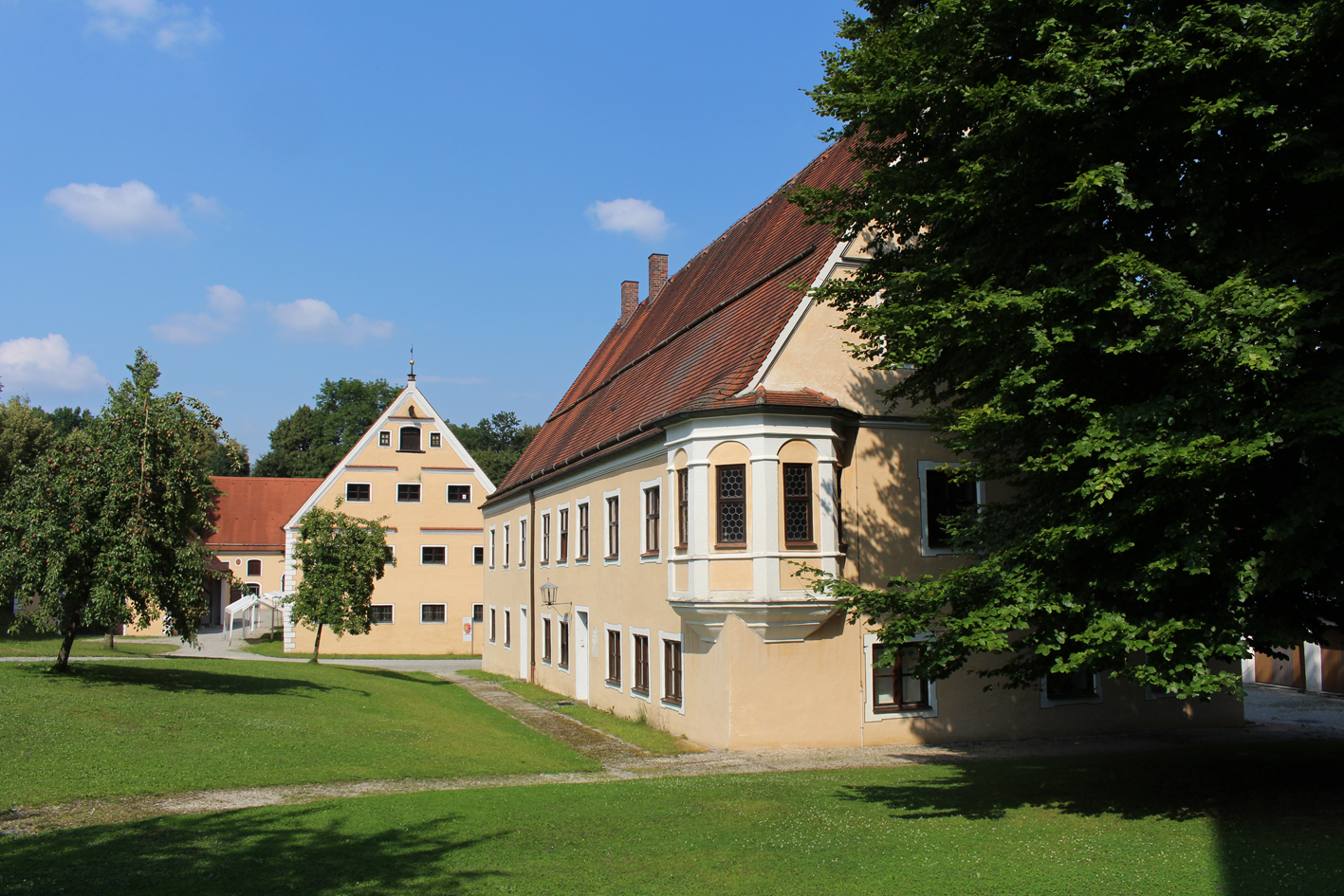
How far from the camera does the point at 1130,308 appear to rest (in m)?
10.1

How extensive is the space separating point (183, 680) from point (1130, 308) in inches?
848

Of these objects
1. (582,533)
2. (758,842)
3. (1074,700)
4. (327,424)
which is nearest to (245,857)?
(758,842)

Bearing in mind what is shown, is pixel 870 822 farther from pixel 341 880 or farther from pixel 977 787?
pixel 341 880

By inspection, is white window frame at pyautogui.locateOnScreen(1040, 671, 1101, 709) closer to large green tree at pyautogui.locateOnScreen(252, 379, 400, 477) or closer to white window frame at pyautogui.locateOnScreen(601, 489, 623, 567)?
white window frame at pyautogui.locateOnScreen(601, 489, 623, 567)

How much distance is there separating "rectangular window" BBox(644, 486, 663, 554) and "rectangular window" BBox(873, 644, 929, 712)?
5.30 metres

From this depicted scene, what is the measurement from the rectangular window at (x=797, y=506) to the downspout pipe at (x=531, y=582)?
15409mm

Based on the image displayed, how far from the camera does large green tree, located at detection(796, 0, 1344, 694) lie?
30.7ft

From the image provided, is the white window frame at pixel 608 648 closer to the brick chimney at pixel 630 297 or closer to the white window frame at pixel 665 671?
the white window frame at pixel 665 671

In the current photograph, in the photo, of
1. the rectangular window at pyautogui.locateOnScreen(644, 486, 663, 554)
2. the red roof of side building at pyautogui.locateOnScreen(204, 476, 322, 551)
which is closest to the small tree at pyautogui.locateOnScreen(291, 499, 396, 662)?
the rectangular window at pyautogui.locateOnScreen(644, 486, 663, 554)

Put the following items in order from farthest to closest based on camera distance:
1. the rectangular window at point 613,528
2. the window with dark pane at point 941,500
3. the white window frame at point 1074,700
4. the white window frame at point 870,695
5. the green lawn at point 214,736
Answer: the rectangular window at point 613,528
the white window frame at point 1074,700
the window with dark pane at point 941,500
the white window frame at point 870,695
the green lawn at point 214,736

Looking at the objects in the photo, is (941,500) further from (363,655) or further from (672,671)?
(363,655)

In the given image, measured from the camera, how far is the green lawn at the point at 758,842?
27.6 ft

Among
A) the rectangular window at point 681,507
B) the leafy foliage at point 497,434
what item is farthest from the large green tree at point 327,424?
the rectangular window at point 681,507

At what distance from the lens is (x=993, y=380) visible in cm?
1175
